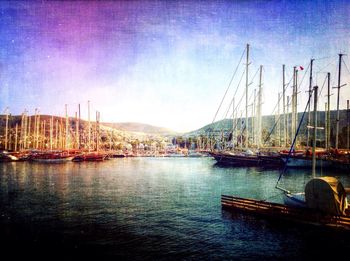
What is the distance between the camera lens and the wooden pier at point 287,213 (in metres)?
14.1

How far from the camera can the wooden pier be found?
1414cm

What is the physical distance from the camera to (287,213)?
16.2 meters

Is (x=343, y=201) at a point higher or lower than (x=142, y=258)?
higher

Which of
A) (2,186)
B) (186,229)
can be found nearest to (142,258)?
(186,229)

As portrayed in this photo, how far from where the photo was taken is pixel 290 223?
15.7 meters

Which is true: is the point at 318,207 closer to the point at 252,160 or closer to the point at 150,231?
the point at 150,231

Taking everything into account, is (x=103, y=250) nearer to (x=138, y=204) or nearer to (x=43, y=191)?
(x=138, y=204)

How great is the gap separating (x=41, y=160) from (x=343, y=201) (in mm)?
63611

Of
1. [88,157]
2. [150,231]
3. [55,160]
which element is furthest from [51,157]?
[150,231]

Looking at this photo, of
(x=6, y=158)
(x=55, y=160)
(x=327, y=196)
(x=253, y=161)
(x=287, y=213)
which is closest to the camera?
(x=327, y=196)

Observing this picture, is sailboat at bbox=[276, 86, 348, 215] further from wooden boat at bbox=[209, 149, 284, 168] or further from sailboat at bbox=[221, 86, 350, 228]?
wooden boat at bbox=[209, 149, 284, 168]

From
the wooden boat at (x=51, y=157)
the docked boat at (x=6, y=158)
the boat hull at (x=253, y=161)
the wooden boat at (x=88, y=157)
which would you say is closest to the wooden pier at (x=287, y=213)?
the boat hull at (x=253, y=161)

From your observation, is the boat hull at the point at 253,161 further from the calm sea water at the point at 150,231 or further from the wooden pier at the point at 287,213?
the wooden pier at the point at 287,213

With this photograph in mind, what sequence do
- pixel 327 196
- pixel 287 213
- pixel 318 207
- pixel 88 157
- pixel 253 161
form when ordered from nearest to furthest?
pixel 327 196, pixel 318 207, pixel 287 213, pixel 253 161, pixel 88 157
